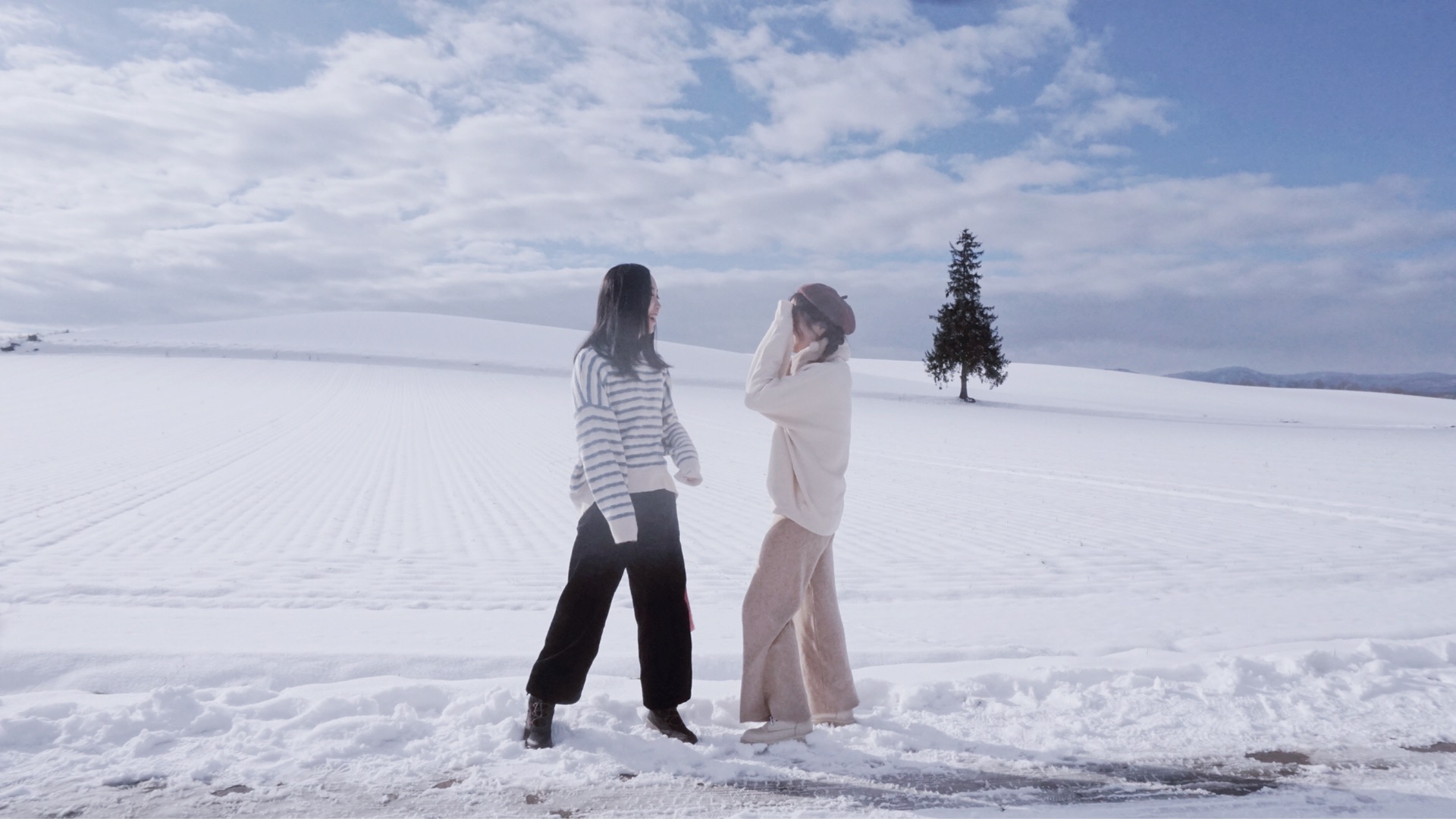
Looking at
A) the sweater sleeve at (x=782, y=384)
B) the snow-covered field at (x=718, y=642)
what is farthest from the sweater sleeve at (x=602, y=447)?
the snow-covered field at (x=718, y=642)

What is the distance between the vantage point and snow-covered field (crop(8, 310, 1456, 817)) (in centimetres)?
323

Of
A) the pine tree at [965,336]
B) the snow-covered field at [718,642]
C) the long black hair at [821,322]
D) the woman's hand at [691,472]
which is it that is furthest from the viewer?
the pine tree at [965,336]

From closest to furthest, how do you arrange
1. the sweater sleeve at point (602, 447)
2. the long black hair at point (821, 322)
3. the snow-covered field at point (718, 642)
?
1. the snow-covered field at point (718, 642)
2. the sweater sleeve at point (602, 447)
3. the long black hair at point (821, 322)

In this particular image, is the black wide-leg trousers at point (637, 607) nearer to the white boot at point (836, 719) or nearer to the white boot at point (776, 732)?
the white boot at point (776, 732)

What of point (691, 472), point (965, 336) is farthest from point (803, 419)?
point (965, 336)

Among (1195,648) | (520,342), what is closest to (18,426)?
(1195,648)

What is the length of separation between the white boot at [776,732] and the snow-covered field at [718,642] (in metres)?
0.07

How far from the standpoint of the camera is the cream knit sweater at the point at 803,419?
361 centimetres

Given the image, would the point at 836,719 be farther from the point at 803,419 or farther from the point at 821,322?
the point at 821,322

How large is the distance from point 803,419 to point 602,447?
80 cm

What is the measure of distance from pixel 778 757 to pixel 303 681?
2206mm

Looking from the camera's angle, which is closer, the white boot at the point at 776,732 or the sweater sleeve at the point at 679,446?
the white boot at the point at 776,732

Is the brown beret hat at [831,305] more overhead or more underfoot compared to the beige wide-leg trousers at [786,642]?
more overhead

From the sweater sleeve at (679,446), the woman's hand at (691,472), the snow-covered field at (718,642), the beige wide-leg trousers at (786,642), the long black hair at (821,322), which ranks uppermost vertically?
the long black hair at (821,322)
